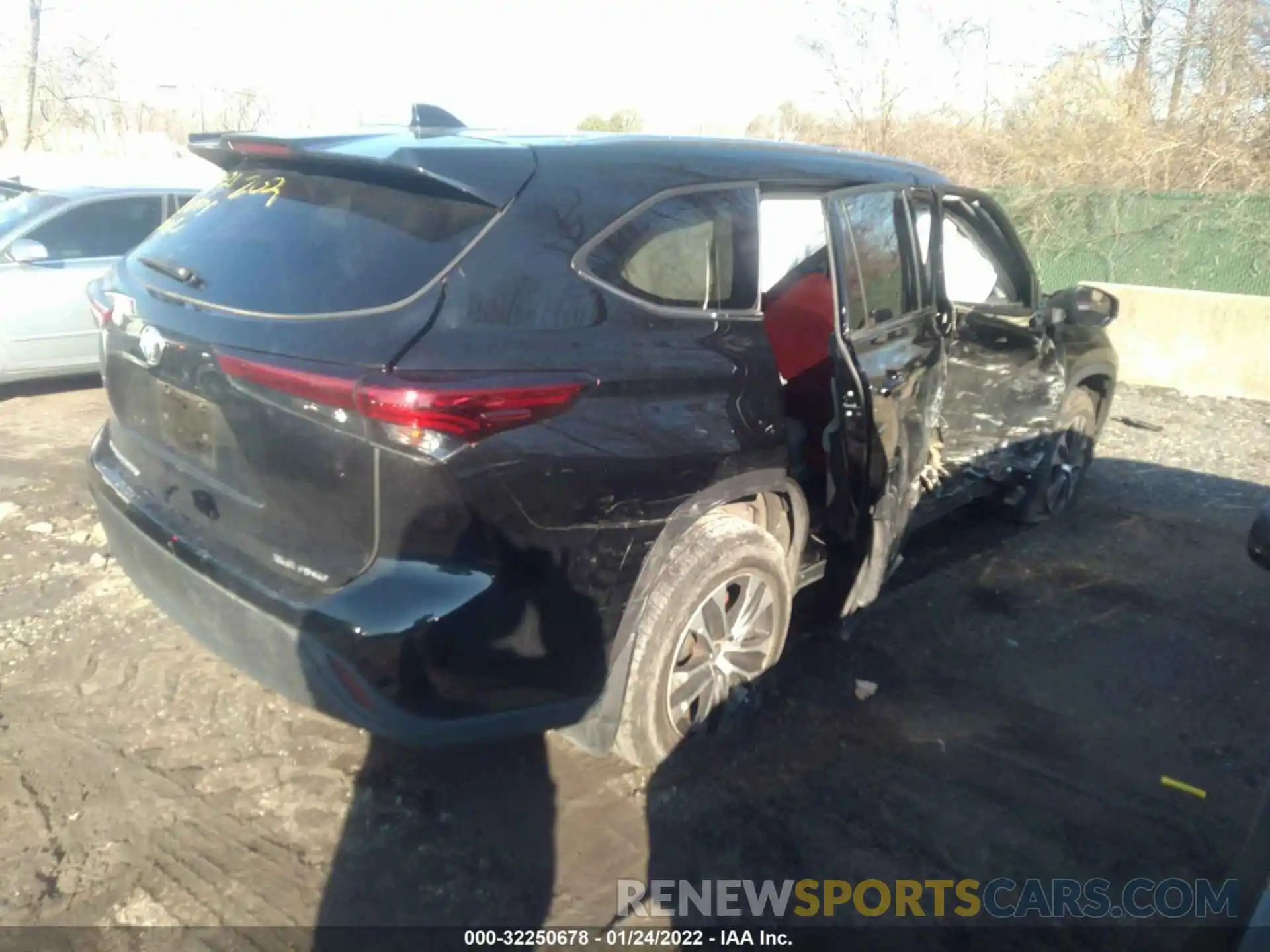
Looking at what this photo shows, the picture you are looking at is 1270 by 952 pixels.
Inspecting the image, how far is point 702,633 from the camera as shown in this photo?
324cm

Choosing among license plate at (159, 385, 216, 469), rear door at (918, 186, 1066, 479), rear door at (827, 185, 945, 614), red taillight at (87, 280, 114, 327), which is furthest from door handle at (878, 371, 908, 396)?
red taillight at (87, 280, 114, 327)

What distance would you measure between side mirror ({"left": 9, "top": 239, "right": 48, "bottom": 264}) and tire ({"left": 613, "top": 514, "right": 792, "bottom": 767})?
6.13 m

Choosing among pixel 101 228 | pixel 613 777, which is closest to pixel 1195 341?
pixel 613 777

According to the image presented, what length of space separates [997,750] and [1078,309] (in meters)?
2.59

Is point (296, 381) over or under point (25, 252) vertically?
over

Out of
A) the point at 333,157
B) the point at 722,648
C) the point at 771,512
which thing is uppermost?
the point at 333,157

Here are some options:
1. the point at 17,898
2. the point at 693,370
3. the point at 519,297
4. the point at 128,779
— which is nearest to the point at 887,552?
the point at 693,370

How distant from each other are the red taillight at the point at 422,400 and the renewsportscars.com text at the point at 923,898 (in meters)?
1.37

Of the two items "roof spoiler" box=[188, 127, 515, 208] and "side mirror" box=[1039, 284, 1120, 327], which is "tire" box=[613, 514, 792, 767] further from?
"side mirror" box=[1039, 284, 1120, 327]

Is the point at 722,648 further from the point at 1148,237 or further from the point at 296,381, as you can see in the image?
the point at 1148,237

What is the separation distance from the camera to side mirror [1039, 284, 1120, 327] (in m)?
5.07

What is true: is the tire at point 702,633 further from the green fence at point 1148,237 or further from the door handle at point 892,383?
the green fence at point 1148,237

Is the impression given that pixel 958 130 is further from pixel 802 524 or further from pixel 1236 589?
pixel 802 524

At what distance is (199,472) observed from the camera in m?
2.78
